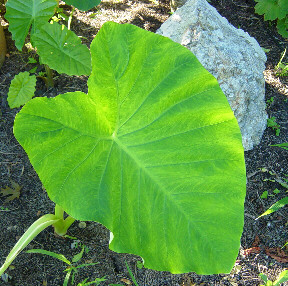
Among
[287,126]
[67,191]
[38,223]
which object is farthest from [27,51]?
[287,126]

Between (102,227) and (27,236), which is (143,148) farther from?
(102,227)

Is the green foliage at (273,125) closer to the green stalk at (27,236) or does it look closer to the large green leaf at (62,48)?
the large green leaf at (62,48)

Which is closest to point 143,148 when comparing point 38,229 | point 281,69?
point 38,229

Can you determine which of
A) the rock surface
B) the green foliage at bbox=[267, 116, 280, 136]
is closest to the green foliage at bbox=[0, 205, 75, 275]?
the rock surface

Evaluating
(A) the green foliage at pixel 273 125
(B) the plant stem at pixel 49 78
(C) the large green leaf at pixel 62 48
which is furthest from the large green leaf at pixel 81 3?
(A) the green foliage at pixel 273 125

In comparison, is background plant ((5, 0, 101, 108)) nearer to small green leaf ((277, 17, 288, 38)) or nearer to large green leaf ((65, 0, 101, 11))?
large green leaf ((65, 0, 101, 11))

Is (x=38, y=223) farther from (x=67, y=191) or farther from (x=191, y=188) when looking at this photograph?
(x=191, y=188)
